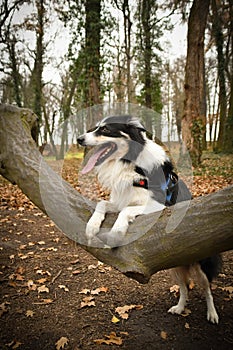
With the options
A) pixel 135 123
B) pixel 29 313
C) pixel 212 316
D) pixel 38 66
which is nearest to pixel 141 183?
pixel 135 123

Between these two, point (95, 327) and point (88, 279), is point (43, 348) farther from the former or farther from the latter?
point (88, 279)

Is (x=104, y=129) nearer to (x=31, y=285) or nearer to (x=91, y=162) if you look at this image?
(x=91, y=162)

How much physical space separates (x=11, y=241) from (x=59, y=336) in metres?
2.99

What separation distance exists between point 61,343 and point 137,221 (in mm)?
1602

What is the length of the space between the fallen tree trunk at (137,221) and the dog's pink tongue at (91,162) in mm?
238

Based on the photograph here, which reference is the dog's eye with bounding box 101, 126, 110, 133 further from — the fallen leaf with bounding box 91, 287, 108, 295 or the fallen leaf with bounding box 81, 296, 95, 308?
the fallen leaf with bounding box 91, 287, 108, 295

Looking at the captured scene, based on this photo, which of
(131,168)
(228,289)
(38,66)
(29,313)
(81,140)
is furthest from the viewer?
(38,66)

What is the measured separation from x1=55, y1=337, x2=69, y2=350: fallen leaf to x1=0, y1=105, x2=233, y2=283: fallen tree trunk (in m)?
1.17

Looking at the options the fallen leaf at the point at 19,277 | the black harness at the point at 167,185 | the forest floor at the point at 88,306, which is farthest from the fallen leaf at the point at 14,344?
the black harness at the point at 167,185

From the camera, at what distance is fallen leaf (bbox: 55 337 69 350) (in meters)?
2.86

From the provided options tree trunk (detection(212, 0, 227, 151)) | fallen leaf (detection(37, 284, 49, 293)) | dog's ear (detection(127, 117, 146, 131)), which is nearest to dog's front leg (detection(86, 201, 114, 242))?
dog's ear (detection(127, 117, 146, 131))

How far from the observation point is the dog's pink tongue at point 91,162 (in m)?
2.65

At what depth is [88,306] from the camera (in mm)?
3578

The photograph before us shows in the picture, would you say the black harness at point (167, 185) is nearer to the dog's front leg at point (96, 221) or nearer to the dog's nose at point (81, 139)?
the dog's front leg at point (96, 221)
